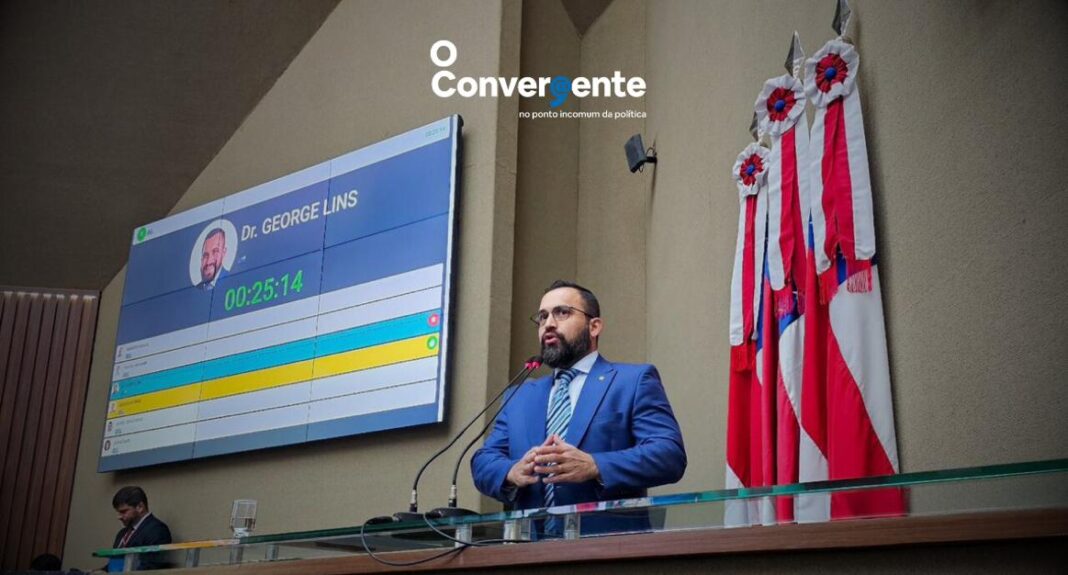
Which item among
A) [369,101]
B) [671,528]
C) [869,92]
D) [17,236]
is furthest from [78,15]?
[671,528]

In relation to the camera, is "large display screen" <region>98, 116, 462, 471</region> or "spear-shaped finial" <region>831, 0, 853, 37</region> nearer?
"spear-shaped finial" <region>831, 0, 853, 37</region>

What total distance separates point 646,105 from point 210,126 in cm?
239

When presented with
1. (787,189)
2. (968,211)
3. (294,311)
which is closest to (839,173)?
(787,189)

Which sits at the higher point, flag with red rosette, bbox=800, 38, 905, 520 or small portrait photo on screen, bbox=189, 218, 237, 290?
small portrait photo on screen, bbox=189, 218, 237, 290

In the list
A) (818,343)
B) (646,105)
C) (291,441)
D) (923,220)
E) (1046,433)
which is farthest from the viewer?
(646,105)

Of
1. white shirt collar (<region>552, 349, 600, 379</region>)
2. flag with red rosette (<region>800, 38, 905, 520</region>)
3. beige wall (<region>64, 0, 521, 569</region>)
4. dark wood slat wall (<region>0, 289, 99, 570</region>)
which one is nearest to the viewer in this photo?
flag with red rosette (<region>800, 38, 905, 520</region>)

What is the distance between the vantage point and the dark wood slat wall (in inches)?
239

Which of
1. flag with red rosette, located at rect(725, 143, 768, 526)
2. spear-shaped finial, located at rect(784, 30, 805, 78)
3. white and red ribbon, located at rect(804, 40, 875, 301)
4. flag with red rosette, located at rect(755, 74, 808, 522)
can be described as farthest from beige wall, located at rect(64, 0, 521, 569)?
white and red ribbon, located at rect(804, 40, 875, 301)

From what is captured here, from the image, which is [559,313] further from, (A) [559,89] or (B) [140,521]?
(B) [140,521]

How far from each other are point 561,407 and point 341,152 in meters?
2.61

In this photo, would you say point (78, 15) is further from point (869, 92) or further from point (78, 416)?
point (869, 92)

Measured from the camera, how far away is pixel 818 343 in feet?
9.43

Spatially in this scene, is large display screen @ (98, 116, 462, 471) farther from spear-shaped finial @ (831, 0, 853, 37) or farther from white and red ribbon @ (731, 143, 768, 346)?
spear-shaped finial @ (831, 0, 853, 37)

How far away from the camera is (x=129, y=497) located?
16.7ft
